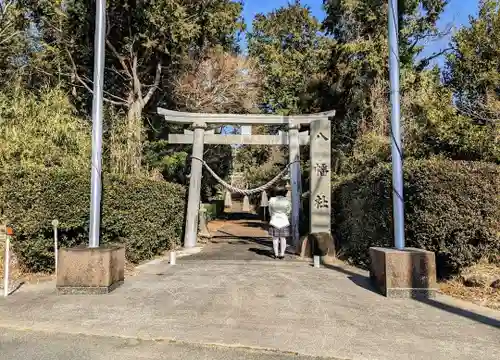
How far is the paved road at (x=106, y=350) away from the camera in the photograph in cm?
384

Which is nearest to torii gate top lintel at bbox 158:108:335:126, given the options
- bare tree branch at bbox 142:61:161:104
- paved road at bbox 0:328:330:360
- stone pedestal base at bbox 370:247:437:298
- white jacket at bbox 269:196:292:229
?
white jacket at bbox 269:196:292:229

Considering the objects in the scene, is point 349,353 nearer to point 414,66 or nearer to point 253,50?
point 414,66

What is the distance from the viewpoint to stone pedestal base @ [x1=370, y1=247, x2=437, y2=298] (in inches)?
238

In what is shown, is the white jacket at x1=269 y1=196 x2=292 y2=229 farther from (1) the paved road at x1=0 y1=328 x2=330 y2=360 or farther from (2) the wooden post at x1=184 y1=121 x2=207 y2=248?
(1) the paved road at x1=0 y1=328 x2=330 y2=360

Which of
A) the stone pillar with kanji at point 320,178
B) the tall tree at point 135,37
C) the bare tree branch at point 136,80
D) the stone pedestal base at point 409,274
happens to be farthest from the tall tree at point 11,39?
the stone pedestal base at point 409,274

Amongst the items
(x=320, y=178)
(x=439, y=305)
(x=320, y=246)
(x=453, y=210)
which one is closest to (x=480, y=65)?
(x=320, y=178)

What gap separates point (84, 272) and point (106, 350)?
2563mm

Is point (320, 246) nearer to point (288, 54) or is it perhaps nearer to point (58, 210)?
point (58, 210)

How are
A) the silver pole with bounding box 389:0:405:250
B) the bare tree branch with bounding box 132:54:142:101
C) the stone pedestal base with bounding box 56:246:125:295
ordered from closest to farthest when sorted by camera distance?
the stone pedestal base with bounding box 56:246:125:295 < the silver pole with bounding box 389:0:405:250 < the bare tree branch with bounding box 132:54:142:101

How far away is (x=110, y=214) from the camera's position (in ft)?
27.3

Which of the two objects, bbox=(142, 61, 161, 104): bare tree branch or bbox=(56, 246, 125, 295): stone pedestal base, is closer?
bbox=(56, 246, 125, 295): stone pedestal base

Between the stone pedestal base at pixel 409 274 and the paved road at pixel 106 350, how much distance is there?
2.74 metres

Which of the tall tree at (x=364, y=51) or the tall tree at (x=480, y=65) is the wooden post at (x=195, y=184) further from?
the tall tree at (x=480, y=65)

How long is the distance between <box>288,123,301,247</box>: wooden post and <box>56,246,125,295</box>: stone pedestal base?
763cm
